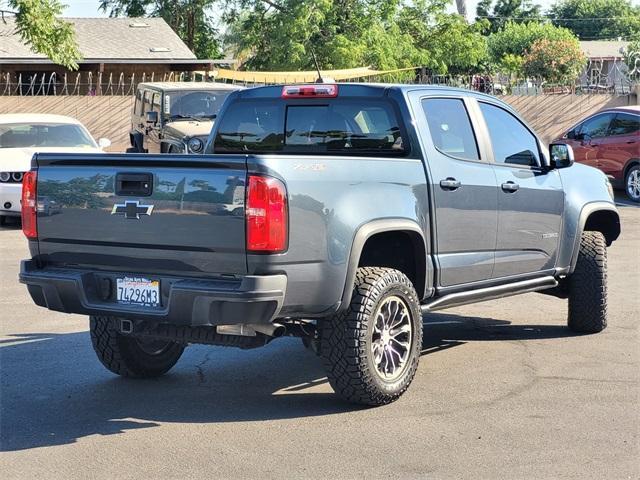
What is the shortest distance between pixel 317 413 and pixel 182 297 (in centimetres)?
112

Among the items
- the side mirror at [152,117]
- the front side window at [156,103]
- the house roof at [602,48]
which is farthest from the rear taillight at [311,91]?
the house roof at [602,48]

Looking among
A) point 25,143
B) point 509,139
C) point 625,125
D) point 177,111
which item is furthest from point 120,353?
point 625,125

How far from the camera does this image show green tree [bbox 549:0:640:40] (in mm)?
111438

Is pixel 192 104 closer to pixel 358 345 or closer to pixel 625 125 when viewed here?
pixel 625 125

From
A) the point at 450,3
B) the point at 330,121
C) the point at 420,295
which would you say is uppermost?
the point at 450,3

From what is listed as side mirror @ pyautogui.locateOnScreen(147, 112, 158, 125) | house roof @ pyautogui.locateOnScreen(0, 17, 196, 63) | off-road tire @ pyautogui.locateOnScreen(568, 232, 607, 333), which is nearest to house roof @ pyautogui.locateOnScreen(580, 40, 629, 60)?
house roof @ pyautogui.locateOnScreen(0, 17, 196, 63)

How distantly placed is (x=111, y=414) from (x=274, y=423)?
3.17 ft

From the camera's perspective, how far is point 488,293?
24.9 feet

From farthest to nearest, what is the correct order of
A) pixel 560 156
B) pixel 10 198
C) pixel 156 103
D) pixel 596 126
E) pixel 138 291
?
pixel 596 126 → pixel 156 103 → pixel 10 198 → pixel 560 156 → pixel 138 291

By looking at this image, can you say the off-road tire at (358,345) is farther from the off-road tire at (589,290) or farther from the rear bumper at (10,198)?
the rear bumper at (10,198)

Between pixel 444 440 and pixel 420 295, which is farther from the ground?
pixel 420 295

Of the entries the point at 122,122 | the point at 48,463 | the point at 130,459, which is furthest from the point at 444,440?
the point at 122,122

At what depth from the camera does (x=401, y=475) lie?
525cm

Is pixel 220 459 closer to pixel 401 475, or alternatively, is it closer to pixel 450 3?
pixel 401 475
